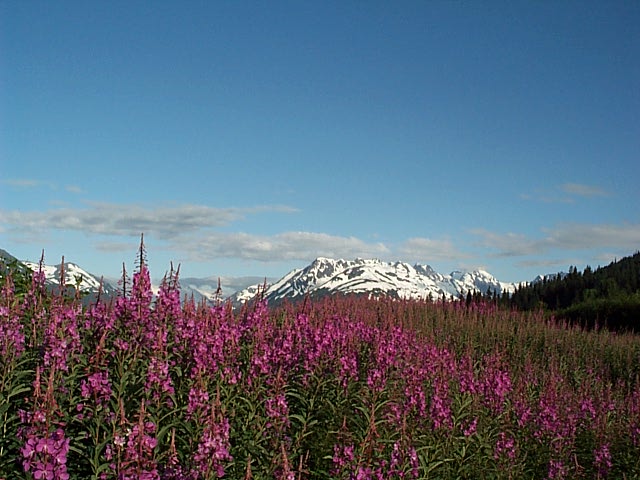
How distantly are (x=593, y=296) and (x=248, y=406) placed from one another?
32032mm

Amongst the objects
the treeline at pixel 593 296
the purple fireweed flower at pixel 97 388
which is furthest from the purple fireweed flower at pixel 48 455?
the treeline at pixel 593 296

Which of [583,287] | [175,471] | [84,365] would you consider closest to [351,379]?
[84,365]

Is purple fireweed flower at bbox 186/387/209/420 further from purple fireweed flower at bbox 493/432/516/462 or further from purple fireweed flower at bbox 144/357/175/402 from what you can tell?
purple fireweed flower at bbox 493/432/516/462

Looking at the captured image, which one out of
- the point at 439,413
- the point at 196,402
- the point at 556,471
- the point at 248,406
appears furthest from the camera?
the point at 556,471

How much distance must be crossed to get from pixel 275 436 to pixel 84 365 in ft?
6.13

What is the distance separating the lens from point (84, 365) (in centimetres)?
606

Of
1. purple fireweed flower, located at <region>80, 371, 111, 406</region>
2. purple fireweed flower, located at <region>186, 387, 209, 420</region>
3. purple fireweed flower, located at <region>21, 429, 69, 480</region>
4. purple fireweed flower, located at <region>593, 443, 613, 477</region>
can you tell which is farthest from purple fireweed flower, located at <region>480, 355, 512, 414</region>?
purple fireweed flower, located at <region>21, 429, 69, 480</region>

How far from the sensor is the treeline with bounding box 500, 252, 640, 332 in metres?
28.6

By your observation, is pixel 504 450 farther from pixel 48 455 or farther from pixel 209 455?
pixel 48 455

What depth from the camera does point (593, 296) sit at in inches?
1374

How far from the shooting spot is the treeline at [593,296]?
2864cm

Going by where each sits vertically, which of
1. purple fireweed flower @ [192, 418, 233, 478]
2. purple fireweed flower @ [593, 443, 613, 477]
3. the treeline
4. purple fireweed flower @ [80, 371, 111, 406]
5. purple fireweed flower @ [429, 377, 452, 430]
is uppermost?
the treeline

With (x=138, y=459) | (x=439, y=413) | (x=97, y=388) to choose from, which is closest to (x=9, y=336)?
(x=97, y=388)

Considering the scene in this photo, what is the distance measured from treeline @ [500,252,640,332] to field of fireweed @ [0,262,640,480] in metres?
18.3
